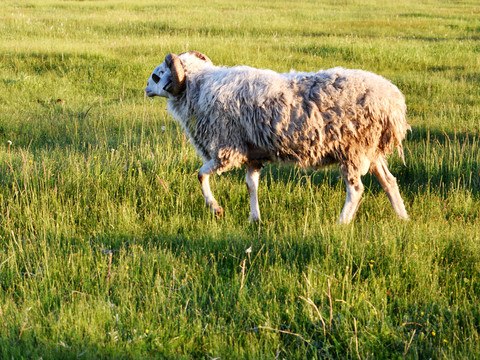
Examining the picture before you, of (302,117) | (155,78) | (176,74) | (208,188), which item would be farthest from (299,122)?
(155,78)

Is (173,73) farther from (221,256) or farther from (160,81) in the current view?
(221,256)

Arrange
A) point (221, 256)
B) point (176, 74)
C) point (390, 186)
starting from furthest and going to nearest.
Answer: point (176, 74) < point (390, 186) < point (221, 256)

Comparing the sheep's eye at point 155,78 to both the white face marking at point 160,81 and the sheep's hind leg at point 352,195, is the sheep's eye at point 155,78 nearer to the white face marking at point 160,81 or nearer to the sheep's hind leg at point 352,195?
the white face marking at point 160,81

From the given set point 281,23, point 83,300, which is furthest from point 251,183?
point 281,23

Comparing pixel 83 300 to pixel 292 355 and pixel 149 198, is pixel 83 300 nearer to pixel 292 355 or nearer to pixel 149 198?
pixel 292 355

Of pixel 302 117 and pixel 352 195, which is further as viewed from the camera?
pixel 352 195

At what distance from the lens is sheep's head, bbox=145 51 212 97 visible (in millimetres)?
5250

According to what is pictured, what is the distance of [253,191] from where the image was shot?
513cm

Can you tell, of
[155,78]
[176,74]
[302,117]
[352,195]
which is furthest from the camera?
[155,78]

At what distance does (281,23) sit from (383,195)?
51.2 ft

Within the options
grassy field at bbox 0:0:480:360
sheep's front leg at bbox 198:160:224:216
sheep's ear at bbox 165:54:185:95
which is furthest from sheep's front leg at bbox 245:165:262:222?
sheep's ear at bbox 165:54:185:95

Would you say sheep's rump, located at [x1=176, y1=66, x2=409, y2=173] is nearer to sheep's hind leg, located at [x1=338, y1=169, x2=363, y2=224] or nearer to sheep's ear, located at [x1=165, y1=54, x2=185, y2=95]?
sheep's hind leg, located at [x1=338, y1=169, x2=363, y2=224]

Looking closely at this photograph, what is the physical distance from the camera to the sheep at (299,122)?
15.1ft

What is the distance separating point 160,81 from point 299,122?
1.67m
